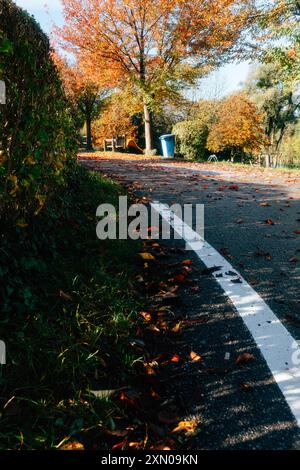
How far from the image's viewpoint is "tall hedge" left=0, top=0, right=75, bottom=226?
2.33 meters

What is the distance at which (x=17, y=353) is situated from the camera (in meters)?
1.99

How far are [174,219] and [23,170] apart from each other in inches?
101

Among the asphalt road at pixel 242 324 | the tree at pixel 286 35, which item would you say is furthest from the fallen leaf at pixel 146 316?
the tree at pixel 286 35

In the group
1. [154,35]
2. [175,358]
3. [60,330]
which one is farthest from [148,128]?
[175,358]

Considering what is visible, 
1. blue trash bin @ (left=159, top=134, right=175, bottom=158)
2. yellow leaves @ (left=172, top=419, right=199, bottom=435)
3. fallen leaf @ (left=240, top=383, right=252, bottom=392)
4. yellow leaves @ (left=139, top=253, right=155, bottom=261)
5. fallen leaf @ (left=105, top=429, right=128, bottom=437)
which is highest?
blue trash bin @ (left=159, top=134, right=175, bottom=158)

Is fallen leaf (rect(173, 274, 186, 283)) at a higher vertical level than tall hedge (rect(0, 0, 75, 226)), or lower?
lower

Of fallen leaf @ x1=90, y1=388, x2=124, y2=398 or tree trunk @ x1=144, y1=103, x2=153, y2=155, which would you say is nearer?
→ fallen leaf @ x1=90, y1=388, x2=124, y2=398

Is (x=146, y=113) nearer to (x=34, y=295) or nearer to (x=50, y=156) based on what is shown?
(x=50, y=156)

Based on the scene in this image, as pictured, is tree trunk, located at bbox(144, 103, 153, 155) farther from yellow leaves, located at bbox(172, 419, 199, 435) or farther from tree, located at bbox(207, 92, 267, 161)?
yellow leaves, located at bbox(172, 419, 199, 435)

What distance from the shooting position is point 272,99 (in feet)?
116

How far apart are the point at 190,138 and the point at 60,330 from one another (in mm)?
23342

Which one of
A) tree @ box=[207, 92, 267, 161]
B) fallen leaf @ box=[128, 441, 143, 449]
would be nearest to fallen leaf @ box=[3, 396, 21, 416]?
fallen leaf @ box=[128, 441, 143, 449]

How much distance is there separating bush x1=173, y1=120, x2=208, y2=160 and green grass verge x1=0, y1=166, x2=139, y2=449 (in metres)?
21.7

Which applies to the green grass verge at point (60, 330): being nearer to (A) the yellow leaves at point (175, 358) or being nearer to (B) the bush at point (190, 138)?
(A) the yellow leaves at point (175, 358)
